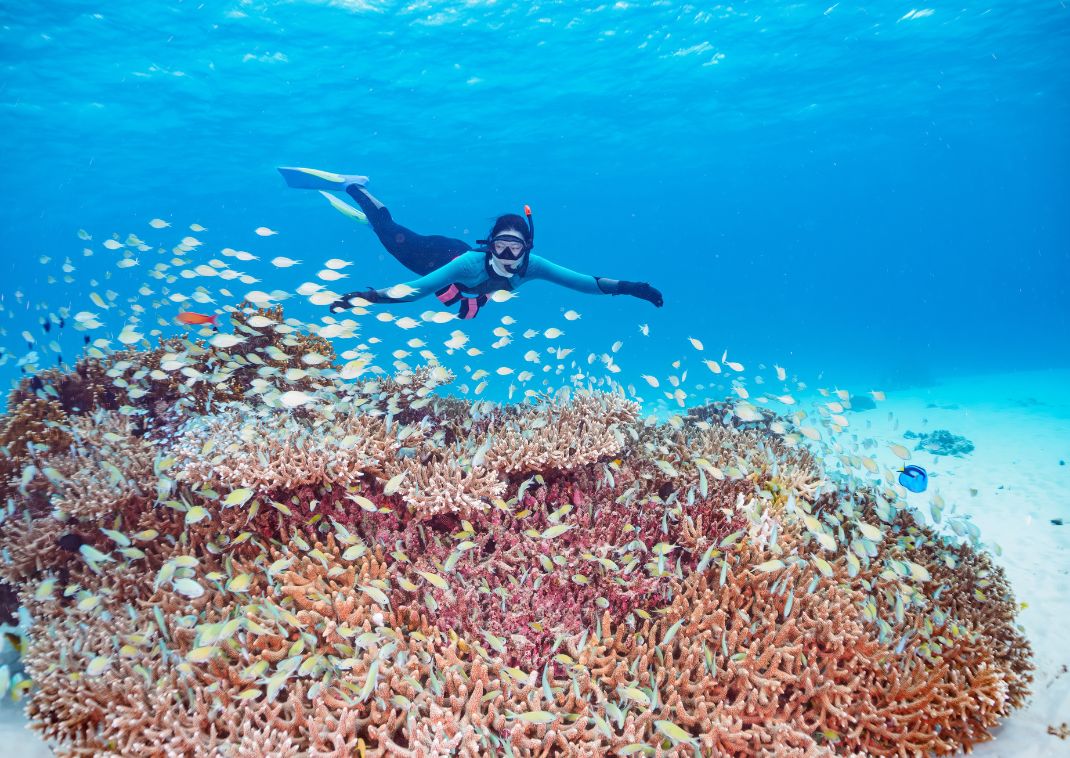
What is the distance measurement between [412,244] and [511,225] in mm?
4217

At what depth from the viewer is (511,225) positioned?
809cm

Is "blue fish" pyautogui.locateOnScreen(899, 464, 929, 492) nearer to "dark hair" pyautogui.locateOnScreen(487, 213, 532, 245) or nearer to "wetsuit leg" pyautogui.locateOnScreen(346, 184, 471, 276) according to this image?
"dark hair" pyautogui.locateOnScreen(487, 213, 532, 245)

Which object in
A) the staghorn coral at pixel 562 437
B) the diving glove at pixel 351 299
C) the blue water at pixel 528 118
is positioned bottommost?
the staghorn coral at pixel 562 437

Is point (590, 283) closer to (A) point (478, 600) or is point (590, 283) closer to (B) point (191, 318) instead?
(B) point (191, 318)

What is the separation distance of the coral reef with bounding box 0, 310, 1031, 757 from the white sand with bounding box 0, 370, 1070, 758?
0.46 metres

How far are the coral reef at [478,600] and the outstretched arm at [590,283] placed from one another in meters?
3.01

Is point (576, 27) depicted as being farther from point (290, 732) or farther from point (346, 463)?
point (290, 732)

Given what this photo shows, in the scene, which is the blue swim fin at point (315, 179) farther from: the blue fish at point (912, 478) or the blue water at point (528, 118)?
the blue fish at point (912, 478)

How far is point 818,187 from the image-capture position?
69312 millimetres

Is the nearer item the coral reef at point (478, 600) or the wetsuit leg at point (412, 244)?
the coral reef at point (478, 600)

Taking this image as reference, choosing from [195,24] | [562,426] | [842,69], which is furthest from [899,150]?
[562,426]

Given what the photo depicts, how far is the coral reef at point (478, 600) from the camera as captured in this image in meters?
3.38

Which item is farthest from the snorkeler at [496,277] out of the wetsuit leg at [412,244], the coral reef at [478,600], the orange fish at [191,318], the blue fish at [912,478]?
the blue fish at [912,478]

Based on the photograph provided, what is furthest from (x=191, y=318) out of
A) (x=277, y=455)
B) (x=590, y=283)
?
(x=590, y=283)
